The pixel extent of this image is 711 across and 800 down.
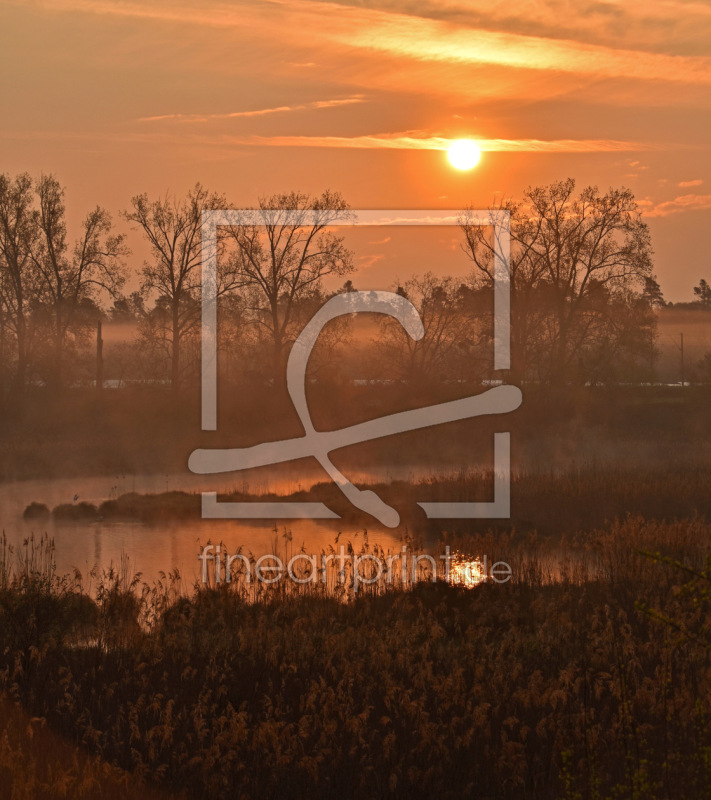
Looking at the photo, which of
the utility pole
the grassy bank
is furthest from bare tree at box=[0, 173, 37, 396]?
the grassy bank

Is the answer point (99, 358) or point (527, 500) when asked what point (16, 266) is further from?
point (527, 500)

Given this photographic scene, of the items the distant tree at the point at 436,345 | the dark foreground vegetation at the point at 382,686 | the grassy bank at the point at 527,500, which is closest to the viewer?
the dark foreground vegetation at the point at 382,686

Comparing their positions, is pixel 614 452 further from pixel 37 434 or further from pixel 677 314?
pixel 677 314

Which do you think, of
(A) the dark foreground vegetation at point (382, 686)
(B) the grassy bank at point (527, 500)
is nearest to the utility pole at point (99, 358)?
(B) the grassy bank at point (527, 500)

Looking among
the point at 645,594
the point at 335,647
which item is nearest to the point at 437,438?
the point at 645,594

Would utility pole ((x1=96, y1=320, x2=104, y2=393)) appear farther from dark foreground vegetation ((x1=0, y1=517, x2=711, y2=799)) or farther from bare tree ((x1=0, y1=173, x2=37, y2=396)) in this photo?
dark foreground vegetation ((x1=0, y1=517, x2=711, y2=799))

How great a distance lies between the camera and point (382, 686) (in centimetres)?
991

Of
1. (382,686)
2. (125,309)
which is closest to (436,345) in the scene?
(125,309)

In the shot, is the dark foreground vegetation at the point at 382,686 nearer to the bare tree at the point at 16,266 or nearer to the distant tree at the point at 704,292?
the bare tree at the point at 16,266

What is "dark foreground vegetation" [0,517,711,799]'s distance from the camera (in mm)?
7969

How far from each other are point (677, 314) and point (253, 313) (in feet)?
239

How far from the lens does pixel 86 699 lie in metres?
9.88

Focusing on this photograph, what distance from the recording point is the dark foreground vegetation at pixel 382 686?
797cm

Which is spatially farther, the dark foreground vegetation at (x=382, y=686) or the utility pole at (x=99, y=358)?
the utility pole at (x=99, y=358)
